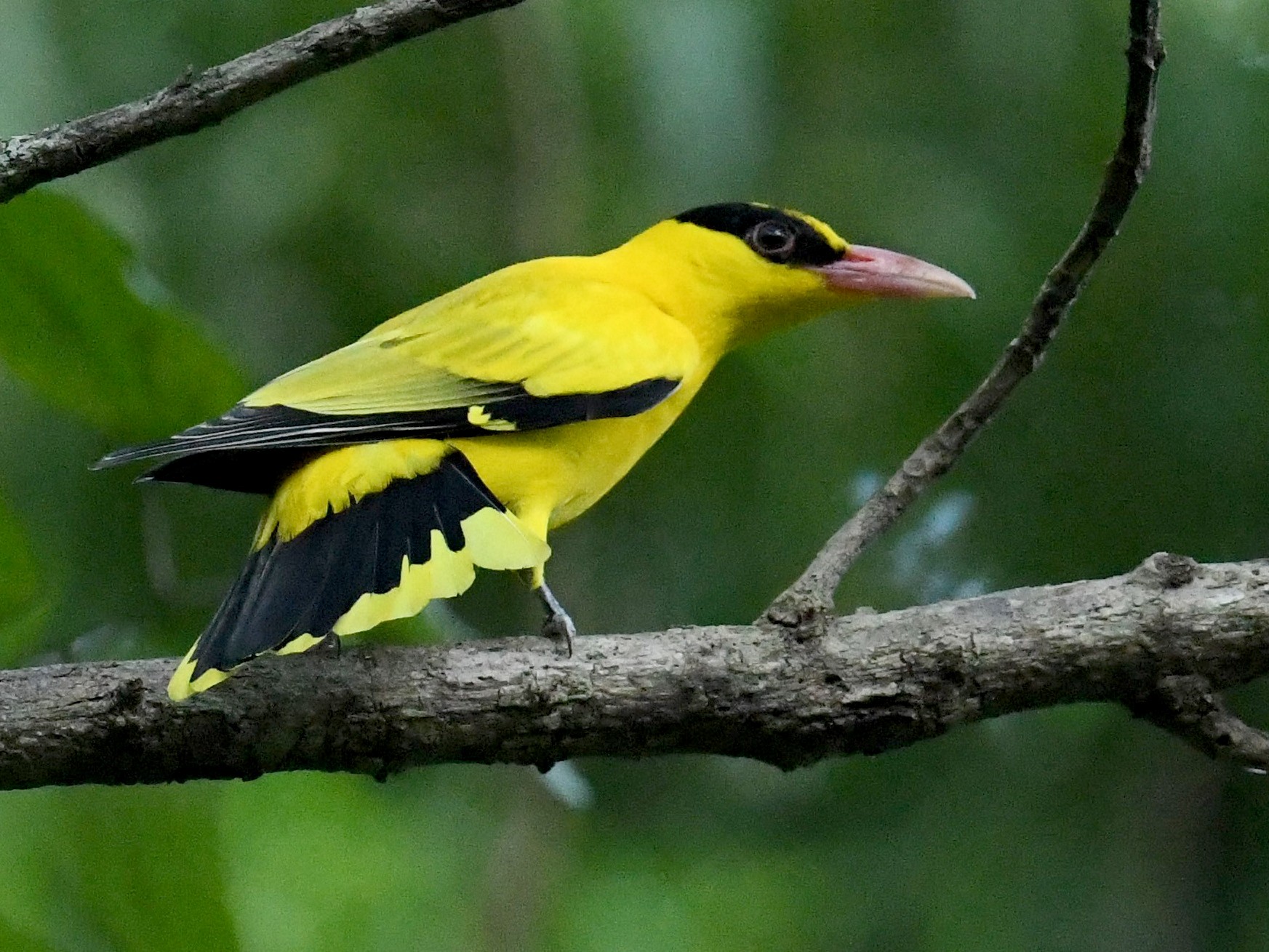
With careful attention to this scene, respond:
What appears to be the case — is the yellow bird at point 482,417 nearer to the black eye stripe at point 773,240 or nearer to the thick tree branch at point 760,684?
the black eye stripe at point 773,240

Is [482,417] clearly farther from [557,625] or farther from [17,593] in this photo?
[17,593]

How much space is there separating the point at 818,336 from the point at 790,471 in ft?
1.54

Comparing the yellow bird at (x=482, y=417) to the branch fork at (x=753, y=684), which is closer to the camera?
the branch fork at (x=753, y=684)

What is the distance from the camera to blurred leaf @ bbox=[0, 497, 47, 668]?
2338mm

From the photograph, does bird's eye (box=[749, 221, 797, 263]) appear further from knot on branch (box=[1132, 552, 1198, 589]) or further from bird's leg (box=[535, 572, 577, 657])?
knot on branch (box=[1132, 552, 1198, 589])

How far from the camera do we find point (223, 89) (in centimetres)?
201

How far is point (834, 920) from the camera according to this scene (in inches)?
140

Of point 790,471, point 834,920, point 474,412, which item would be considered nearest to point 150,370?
point 474,412

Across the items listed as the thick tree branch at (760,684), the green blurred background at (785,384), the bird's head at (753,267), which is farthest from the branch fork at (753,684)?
the green blurred background at (785,384)

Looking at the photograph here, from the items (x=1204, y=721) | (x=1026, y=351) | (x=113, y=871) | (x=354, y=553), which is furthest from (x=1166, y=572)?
(x=113, y=871)

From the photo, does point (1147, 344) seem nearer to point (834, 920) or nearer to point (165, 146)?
point (834, 920)

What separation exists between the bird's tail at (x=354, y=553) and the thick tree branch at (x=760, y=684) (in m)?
0.11

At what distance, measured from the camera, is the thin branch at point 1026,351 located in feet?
7.03

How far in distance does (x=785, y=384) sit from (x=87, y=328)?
174 centimetres
